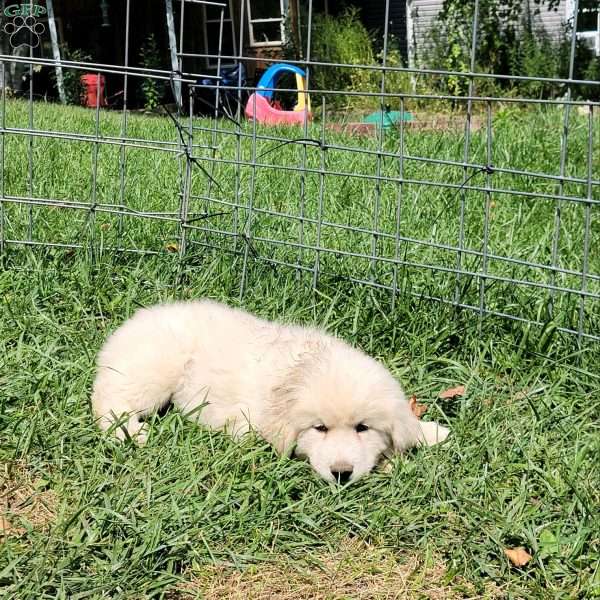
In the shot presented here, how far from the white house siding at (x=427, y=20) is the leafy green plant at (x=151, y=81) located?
4612 millimetres

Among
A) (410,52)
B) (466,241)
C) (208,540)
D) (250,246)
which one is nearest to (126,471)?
(208,540)

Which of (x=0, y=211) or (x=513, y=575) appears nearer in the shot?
(x=513, y=575)

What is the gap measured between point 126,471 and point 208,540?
0.45m

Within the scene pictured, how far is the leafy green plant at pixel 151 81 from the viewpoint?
47.6 feet

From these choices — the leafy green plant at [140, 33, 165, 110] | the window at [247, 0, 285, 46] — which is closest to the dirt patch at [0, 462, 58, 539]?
the leafy green plant at [140, 33, 165, 110]

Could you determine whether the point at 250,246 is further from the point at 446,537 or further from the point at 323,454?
the point at 446,537

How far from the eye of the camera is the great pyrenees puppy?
2818mm

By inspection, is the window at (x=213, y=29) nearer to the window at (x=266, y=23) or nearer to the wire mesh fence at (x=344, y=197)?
the window at (x=266, y=23)

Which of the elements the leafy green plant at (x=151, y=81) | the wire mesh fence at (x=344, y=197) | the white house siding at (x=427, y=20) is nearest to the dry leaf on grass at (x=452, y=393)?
the wire mesh fence at (x=344, y=197)

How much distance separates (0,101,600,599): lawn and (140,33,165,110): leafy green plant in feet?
30.2

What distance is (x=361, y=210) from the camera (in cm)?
526

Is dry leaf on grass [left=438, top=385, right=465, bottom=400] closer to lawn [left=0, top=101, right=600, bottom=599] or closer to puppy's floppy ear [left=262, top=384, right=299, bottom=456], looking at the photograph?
lawn [left=0, top=101, right=600, bottom=599]

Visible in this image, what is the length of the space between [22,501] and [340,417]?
3.24ft

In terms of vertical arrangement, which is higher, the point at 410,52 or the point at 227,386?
the point at 410,52
